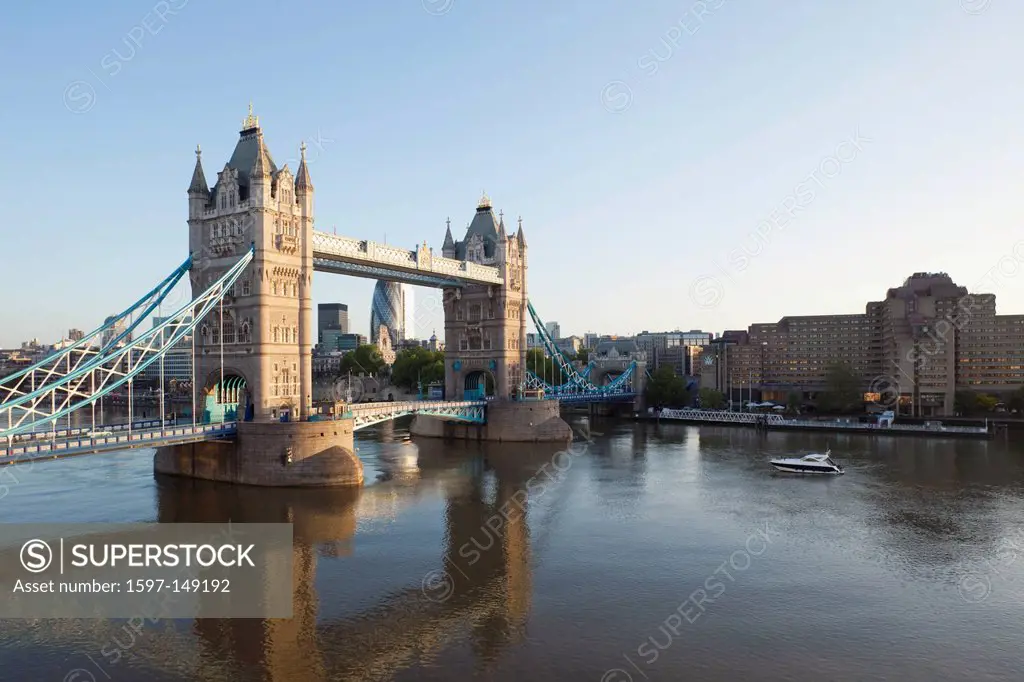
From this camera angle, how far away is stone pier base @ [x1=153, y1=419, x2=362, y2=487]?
4194 centimetres

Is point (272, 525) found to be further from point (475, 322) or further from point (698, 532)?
point (475, 322)

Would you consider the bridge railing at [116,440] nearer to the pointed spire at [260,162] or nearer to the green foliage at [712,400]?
the pointed spire at [260,162]

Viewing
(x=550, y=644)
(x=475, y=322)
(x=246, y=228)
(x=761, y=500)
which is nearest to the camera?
(x=550, y=644)

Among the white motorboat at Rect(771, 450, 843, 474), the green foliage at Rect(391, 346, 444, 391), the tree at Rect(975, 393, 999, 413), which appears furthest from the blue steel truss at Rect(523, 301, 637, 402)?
the tree at Rect(975, 393, 999, 413)

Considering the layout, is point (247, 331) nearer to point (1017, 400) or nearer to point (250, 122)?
point (250, 122)

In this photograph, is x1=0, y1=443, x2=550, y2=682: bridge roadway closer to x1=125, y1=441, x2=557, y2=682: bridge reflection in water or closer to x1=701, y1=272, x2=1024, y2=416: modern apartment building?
x1=125, y1=441, x2=557, y2=682: bridge reflection in water

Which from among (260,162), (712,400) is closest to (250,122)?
(260,162)

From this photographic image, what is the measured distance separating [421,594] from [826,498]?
27.0 meters

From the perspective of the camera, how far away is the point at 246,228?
45.5 metres

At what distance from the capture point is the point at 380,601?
2430cm

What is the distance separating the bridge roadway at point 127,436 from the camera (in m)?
32.1

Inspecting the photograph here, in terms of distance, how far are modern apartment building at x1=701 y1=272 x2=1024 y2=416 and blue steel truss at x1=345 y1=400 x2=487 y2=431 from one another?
5875cm

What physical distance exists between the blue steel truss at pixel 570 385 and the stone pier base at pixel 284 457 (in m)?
32.6

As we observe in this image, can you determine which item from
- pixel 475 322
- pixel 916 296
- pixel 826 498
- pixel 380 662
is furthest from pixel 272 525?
pixel 916 296
